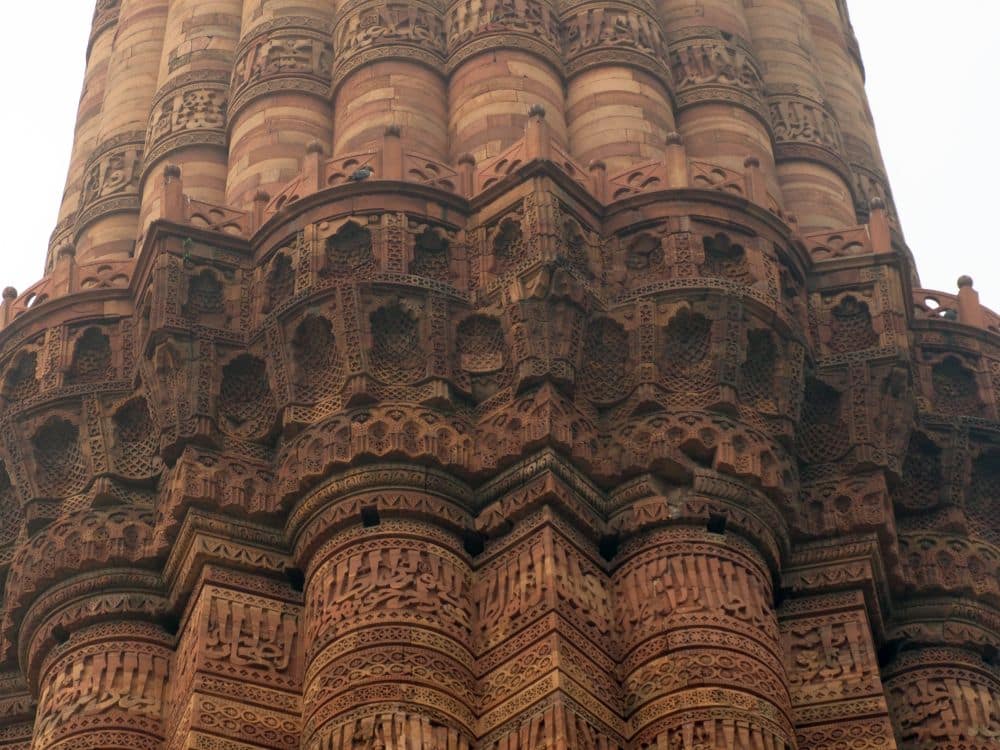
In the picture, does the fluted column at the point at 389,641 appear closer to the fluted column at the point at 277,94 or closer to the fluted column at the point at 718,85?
the fluted column at the point at 277,94

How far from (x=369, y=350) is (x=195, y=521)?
1524 millimetres

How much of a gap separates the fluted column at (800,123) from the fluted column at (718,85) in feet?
1.00

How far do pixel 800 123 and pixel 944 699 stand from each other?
19.2 ft

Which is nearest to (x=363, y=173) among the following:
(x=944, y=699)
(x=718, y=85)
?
(x=718, y=85)

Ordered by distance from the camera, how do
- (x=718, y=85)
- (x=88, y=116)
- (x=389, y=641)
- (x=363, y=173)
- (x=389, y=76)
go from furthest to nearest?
(x=88, y=116), (x=718, y=85), (x=389, y=76), (x=363, y=173), (x=389, y=641)

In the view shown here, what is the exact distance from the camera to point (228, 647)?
52.6 feet

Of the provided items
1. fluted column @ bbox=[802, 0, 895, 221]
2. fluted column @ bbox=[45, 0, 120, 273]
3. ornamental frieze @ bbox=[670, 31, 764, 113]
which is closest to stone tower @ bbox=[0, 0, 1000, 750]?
ornamental frieze @ bbox=[670, 31, 764, 113]

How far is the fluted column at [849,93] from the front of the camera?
856 inches

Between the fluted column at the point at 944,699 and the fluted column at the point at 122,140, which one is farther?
the fluted column at the point at 122,140

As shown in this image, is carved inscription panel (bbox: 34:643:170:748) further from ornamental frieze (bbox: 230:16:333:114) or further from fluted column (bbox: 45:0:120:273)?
ornamental frieze (bbox: 230:16:333:114)

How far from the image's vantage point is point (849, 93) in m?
22.9

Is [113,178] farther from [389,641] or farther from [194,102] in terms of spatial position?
[389,641]

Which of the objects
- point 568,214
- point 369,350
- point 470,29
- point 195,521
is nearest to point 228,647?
point 195,521

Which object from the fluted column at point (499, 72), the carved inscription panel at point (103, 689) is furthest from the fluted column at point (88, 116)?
the carved inscription panel at point (103, 689)
